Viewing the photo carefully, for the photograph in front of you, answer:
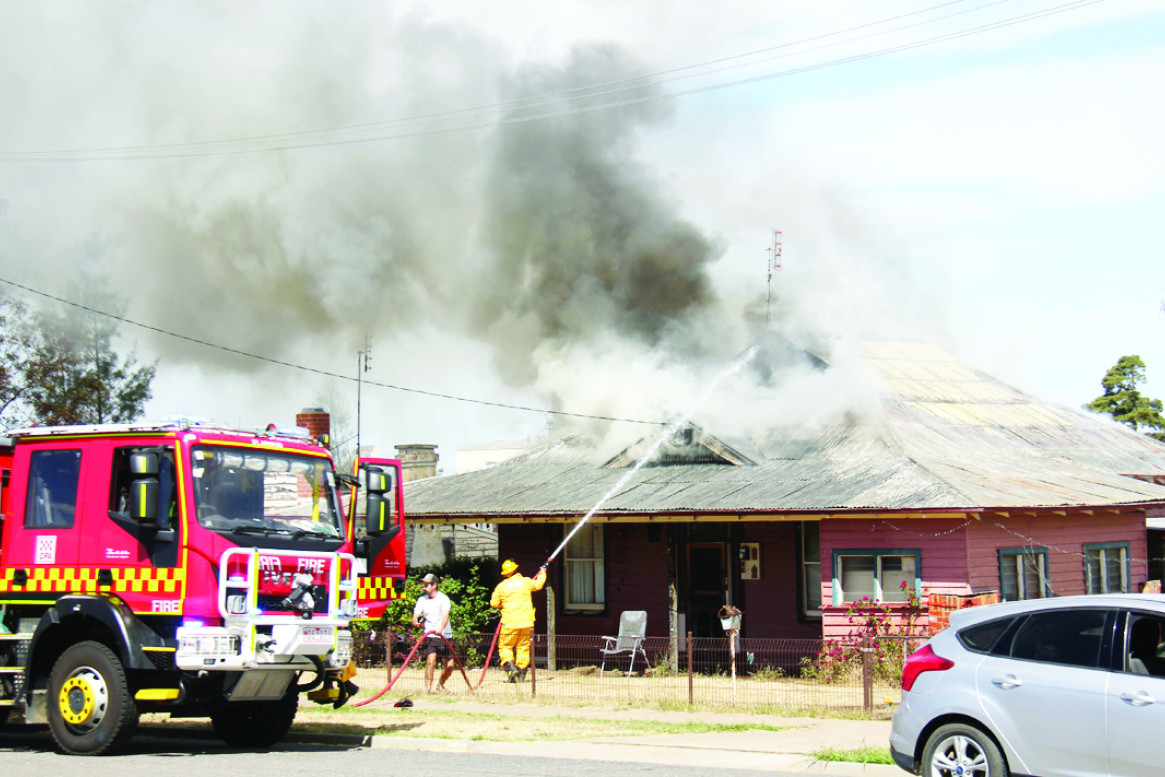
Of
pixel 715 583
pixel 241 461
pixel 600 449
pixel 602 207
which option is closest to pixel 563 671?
pixel 715 583

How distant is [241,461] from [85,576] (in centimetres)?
149

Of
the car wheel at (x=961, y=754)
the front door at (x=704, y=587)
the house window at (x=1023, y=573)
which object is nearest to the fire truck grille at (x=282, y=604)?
the car wheel at (x=961, y=754)

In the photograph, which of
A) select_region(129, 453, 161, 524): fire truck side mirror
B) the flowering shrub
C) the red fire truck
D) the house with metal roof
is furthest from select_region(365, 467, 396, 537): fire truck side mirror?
the flowering shrub

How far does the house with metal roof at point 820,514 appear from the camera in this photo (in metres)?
17.2

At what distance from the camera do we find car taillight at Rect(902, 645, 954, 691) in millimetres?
7961

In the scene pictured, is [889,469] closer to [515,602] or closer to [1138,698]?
[515,602]

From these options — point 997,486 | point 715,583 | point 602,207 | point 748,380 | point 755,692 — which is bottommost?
point 755,692

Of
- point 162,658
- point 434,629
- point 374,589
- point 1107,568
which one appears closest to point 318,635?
point 162,658

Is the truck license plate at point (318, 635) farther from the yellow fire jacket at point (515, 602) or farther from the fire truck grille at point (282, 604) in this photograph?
the yellow fire jacket at point (515, 602)

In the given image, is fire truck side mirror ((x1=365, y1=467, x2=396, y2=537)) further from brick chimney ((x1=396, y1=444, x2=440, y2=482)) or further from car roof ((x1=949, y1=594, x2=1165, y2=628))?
brick chimney ((x1=396, y1=444, x2=440, y2=482))

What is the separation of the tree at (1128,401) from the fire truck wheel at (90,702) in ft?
132

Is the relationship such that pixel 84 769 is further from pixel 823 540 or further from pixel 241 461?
pixel 823 540

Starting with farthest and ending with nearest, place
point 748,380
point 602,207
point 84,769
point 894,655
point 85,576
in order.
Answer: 1. point 602,207
2. point 748,380
3. point 894,655
4. point 85,576
5. point 84,769

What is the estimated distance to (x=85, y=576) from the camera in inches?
395
